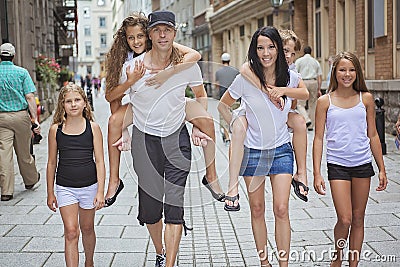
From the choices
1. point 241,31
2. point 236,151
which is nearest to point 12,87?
point 236,151

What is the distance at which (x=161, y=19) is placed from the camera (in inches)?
194

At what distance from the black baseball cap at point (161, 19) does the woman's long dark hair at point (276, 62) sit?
658 millimetres

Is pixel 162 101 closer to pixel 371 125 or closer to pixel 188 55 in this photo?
pixel 188 55

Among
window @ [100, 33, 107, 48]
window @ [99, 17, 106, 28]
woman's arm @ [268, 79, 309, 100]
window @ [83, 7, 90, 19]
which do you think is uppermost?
window @ [83, 7, 90, 19]

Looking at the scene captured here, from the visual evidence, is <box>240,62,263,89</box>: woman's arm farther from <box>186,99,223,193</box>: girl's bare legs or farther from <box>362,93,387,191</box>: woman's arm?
<box>362,93,387,191</box>: woman's arm

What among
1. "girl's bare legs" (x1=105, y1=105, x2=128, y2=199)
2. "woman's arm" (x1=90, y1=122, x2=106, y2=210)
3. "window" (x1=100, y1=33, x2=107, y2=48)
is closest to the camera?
"woman's arm" (x1=90, y1=122, x2=106, y2=210)

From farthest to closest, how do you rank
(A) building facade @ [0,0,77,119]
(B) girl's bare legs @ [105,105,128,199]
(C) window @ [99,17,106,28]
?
1. (C) window @ [99,17,106,28]
2. (A) building facade @ [0,0,77,119]
3. (B) girl's bare legs @ [105,105,128,199]

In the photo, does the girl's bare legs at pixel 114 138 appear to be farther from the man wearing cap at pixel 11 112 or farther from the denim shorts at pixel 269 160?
the man wearing cap at pixel 11 112

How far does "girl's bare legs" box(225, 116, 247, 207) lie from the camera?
5008 mm

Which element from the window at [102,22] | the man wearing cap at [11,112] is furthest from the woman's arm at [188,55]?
the window at [102,22]

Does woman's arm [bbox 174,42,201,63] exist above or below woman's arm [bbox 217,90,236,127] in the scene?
above

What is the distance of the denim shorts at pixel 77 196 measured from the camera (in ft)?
16.2

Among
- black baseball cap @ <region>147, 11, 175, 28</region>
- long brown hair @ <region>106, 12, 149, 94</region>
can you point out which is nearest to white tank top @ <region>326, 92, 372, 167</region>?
black baseball cap @ <region>147, 11, 175, 28</region>

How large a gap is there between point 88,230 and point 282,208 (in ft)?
5.07
